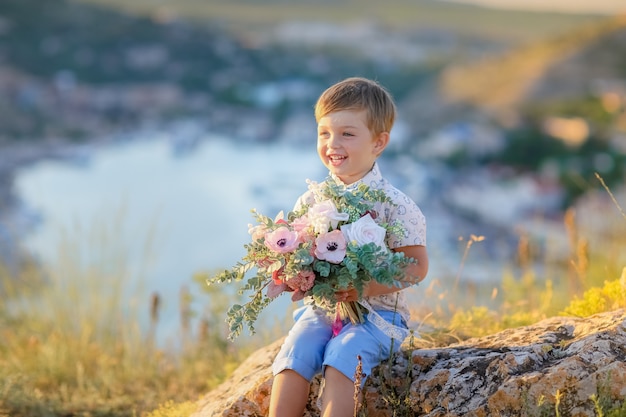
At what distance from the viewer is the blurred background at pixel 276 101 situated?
2079 inches

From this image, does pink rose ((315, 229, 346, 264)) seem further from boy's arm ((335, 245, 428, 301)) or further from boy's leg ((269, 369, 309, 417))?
boy's leg ((269, 369, 309, 417))

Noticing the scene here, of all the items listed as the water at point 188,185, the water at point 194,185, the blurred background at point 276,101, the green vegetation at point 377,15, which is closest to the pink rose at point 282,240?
the water at point 194,185

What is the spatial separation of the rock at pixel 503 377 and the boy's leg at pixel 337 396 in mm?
148

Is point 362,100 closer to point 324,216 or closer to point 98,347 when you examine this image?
point 324,216

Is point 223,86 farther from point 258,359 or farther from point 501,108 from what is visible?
point 258,359

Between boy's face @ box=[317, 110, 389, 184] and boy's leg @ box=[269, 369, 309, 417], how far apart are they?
0.82 metres

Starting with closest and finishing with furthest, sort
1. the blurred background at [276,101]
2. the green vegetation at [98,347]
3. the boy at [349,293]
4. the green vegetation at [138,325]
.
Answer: the boy at [349,293] → the green vegetation at [138,325] → the green vegetation at [98,347] → the blurred background at [276,101]

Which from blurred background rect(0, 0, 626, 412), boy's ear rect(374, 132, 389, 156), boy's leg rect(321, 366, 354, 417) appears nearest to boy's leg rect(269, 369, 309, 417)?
boy's leg rect(321, 366, 354, 417)

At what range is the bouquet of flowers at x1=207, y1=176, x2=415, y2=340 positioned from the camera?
2.39 m

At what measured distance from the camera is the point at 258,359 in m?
3.35

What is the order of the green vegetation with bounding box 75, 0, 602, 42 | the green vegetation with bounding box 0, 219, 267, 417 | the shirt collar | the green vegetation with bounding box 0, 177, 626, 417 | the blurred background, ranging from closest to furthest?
the shirt collar, the green vegetation with bounding box 0, 177, 626, 417, the green vegetation with bounding box 0, 219, 267, 417, the blurred background, the green vegetation with bounding box 75, 0, 602, 42

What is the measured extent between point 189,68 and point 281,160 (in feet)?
42.6

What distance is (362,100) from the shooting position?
270 centimetres

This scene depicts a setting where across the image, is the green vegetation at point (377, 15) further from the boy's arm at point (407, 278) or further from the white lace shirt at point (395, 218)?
the boy's arm at point (407, 278)
